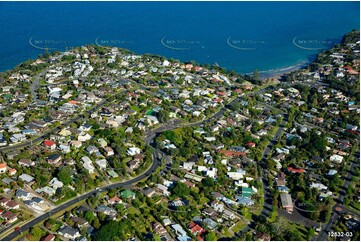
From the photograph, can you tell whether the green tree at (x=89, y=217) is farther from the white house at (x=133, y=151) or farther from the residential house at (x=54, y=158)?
the white house at (x=133, y=151)

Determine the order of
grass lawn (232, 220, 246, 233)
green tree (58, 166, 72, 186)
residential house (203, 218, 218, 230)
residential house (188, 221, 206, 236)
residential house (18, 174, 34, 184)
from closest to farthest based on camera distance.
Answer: residential house (188, 221, 206, 236) → residential house (203, 218, 218, 230) → grass lawn (232, 220, 246, 233) → green tree (58, 166, 72, 186) → residential house (18, 174, 34, 184)

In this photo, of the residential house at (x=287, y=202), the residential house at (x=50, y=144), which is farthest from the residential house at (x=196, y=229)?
the residential house at (x=50, y=144)

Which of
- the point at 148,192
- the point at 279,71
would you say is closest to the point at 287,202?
the point at 148,192

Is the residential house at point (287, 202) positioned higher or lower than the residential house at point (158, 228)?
higher

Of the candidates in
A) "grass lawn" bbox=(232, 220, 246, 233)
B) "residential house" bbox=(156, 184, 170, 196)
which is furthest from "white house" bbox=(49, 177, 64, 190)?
"grass lawn" bbox=(232, 220, 246, 233)

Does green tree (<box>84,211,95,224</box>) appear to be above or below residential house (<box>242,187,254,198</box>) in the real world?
above

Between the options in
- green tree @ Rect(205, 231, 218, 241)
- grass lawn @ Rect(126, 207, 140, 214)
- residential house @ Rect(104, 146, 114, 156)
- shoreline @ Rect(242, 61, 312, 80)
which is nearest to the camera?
green tree @ Rect(205, 231, 218, 241)

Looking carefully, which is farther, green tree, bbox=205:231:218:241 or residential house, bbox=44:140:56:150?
residential house, bbox=44:140:56:150

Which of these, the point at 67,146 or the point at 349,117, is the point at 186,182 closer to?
the point at 67,146

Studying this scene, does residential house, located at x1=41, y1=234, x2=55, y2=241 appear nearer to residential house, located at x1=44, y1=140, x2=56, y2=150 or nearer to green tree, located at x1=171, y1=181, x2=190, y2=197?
green tree, located at x1=171, y1=181, x2=190, y2=197
